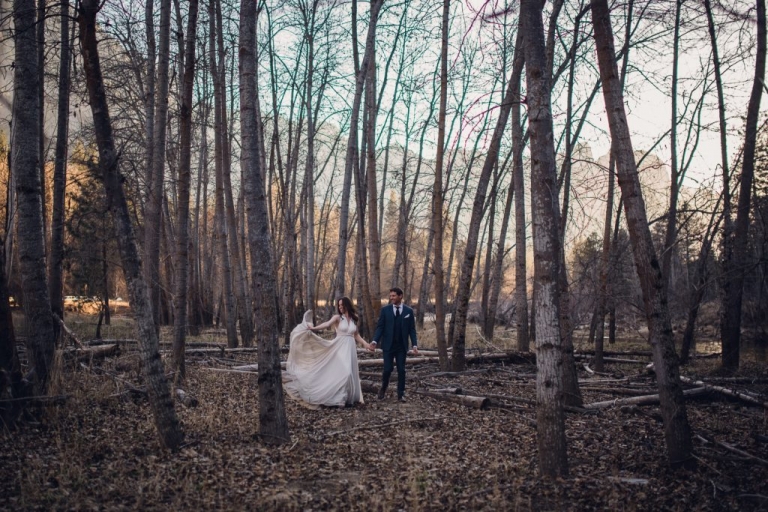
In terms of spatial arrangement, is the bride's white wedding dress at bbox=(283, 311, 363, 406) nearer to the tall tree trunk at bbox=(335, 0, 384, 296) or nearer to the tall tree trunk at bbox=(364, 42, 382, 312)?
the tall tree trunk at bbox=(364, 42, 382, 312)

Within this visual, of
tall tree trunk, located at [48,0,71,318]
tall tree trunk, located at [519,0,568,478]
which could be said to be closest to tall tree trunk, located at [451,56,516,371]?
tall tree trunk, located at [519,0,568,478]

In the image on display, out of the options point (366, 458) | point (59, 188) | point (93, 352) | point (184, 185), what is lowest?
point (366, 458)

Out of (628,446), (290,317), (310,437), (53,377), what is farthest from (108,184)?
(290,317)

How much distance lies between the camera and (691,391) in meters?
8.30

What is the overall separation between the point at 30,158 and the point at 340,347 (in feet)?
16.8

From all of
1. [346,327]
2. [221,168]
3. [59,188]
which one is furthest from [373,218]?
[59,188]

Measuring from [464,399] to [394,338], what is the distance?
1536 mm

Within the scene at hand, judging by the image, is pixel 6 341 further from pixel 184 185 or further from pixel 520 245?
pixel 520 245

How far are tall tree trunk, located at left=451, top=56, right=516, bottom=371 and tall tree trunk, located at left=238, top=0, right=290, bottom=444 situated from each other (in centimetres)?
487

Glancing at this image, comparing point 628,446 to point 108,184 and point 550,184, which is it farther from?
point 108,184

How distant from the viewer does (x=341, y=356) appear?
29.6 feet

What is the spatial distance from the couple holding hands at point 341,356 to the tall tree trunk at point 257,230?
2904 mm

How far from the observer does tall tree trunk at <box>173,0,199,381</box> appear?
27.5 ft

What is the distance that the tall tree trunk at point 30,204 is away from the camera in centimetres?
652
